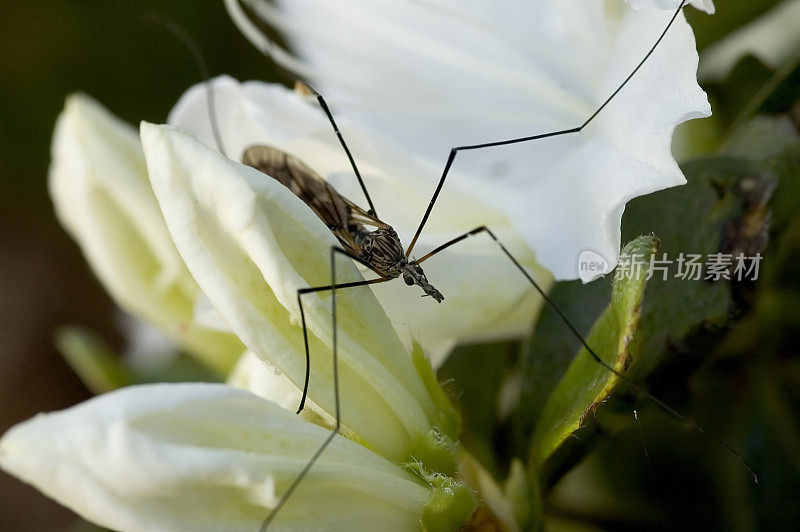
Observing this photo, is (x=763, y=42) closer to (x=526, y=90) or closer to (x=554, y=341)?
(x=526, y=90)

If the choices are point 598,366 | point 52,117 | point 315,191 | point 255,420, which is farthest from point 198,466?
point 52,117

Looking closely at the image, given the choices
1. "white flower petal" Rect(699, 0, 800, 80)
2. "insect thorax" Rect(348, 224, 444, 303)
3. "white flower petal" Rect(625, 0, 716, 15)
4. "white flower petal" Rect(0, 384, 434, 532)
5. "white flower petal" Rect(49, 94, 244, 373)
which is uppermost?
"white flower petal" Rect(699, 0, 800, 80)

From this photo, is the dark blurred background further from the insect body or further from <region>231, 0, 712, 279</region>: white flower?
the insect body

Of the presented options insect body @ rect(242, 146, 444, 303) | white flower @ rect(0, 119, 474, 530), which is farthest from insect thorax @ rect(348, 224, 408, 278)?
white flower @ rect(0, 119, 474, 530)

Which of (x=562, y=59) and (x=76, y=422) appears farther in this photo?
(x=562, y=59)

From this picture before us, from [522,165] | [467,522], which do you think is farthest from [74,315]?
[467,522]

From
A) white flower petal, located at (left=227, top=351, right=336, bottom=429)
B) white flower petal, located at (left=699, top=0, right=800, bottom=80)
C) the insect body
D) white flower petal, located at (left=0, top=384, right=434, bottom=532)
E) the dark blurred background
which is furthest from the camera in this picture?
the dark blurred background

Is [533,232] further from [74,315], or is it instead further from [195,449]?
[74,315]

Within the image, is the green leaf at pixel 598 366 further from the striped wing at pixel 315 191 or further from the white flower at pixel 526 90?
the striped wing at pixel 315 191
